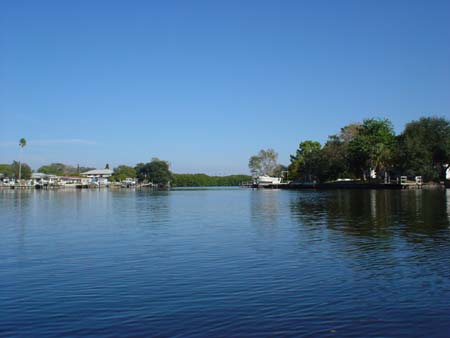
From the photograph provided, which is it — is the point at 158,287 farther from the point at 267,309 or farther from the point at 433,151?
the point at 433,151

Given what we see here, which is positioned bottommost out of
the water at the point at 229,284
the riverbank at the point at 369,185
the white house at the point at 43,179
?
the water at the point at 229,284

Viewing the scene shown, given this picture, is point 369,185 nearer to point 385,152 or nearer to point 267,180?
point 385,152

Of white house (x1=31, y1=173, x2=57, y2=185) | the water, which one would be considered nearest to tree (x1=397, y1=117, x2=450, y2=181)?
the water

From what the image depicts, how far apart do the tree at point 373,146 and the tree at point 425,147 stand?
18.4ft

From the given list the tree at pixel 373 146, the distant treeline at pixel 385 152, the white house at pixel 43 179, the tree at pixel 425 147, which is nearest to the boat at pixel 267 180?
the distant treeline at pixel 385 152

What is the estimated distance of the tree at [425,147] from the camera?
9462 centimetres

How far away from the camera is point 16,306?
1114 cm

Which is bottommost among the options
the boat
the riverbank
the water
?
the water

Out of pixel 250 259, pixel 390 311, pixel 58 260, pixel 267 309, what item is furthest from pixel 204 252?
pixel 390 311

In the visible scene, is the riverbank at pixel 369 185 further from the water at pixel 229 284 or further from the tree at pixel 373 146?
the water at pixel 229 284

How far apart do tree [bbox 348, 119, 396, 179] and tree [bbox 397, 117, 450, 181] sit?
5.60 m

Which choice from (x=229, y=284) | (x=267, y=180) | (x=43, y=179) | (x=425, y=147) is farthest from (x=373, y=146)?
(x=43, y=179)

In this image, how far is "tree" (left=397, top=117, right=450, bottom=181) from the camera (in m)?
94.6

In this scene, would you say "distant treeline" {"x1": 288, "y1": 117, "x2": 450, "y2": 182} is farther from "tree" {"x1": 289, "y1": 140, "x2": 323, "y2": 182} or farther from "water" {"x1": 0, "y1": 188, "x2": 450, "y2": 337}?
"water" {"x1": 0, "y1": 188, "x2": 450, "y2": 337}
